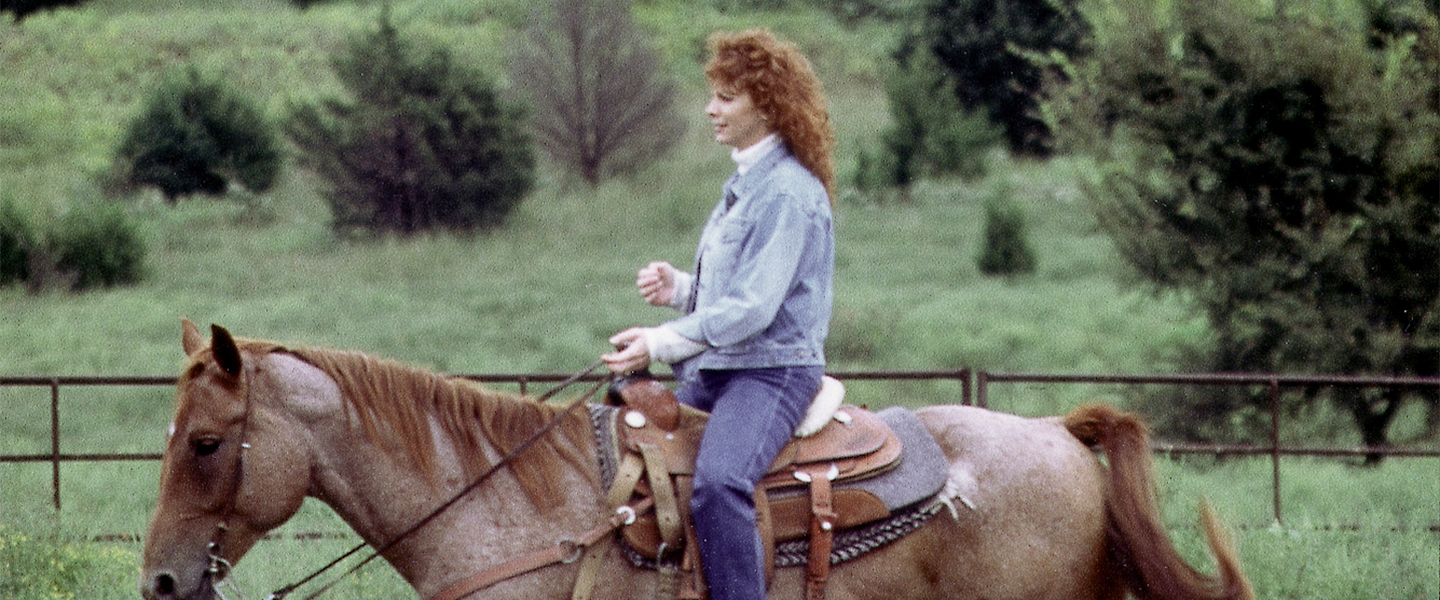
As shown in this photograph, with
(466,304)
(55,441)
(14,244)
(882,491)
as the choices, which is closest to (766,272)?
(882,491)

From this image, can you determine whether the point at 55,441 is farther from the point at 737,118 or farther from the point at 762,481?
the point at 737,118

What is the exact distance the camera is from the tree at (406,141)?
2286 centimetres

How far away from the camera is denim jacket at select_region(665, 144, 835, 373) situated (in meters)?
3.71

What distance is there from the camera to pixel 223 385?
11.8ft

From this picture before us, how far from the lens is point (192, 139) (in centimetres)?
2430

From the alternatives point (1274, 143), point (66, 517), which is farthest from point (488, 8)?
point (66, 517)

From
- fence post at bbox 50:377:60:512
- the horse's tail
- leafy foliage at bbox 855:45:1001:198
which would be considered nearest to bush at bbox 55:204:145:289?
fence post at bbox 50:377:60:512

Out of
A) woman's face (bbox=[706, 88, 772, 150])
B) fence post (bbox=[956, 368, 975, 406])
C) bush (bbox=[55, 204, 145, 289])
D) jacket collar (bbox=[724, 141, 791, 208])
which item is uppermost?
woman's face (bbox=[706, 88, 772, 150])

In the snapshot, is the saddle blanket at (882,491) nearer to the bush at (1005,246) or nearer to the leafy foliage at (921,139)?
the bush at (1005,246)

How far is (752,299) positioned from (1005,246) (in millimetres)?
18309

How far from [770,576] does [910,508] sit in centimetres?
47

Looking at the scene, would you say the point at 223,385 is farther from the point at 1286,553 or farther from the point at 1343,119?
the point at 1343,119

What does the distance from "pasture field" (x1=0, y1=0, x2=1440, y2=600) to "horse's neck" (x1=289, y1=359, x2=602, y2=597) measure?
1.40 meters

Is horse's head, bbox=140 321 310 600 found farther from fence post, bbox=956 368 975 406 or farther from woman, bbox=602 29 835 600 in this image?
fence post, bbox=956 368 975 406
